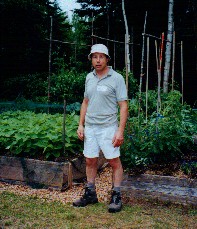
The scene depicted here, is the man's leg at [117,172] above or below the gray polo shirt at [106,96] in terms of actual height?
below

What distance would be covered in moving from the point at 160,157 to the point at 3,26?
13.7 m

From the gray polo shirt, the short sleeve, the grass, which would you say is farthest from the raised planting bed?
the short sleeve

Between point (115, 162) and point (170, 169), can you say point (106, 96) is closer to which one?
point (115, 162)

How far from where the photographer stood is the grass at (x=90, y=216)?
3.32 metres

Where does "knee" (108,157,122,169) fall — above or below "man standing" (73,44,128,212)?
below

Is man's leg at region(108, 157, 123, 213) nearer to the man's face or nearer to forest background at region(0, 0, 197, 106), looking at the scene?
the man's face

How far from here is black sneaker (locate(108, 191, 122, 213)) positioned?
364 cm

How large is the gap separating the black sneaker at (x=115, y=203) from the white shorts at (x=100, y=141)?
43 cm

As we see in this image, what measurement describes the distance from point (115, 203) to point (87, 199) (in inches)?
14.4

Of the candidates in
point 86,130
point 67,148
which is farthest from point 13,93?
point 86,130

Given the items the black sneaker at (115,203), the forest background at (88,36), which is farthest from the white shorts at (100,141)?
the forest background at (88,36)

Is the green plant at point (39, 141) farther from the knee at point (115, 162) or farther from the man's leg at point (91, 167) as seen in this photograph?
the knee at point (115, 162)

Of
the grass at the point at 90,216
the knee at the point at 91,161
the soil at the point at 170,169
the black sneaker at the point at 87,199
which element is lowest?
the grass at the point at 90,216

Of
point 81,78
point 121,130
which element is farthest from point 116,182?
point 81,78
